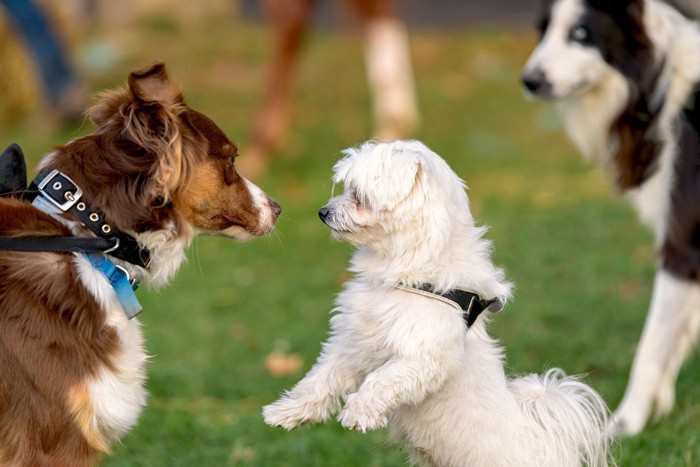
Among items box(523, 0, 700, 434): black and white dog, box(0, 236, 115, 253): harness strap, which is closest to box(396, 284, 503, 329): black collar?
box(0, 236, 115, 253): harness strap

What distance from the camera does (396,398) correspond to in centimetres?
322

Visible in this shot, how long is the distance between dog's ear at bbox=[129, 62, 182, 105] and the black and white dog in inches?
113

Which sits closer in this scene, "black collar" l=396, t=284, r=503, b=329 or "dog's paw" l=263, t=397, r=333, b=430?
"black collar" l=396, t=284, r=503, b=329

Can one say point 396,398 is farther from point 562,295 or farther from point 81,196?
point 562,295

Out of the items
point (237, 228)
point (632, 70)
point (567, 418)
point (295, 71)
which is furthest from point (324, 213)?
point (295, 71)

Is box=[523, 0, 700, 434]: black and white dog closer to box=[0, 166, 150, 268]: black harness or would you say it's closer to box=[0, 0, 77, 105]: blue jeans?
box=[0, 166, 150, 268]: black harness

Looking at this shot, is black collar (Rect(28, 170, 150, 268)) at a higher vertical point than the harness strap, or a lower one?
higher

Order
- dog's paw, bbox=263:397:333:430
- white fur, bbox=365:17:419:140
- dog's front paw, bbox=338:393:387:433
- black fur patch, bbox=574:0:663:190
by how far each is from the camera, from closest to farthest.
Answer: dog's front paw, bbox=338:393:387:433, dog's paw, bbox=263:397:333:430, black fur patch, bbox=574:0:663:190, white fur, bbox=365:17:419:140

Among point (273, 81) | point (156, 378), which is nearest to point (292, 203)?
point (273, 81)

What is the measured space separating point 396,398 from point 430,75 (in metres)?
11.8

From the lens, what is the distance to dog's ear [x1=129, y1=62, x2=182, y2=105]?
3406 mm

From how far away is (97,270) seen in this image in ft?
11.1

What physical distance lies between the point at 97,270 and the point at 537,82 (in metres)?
3.33

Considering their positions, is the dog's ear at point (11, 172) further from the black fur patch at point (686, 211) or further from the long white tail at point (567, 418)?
the black fur patch at point (686, 211)
